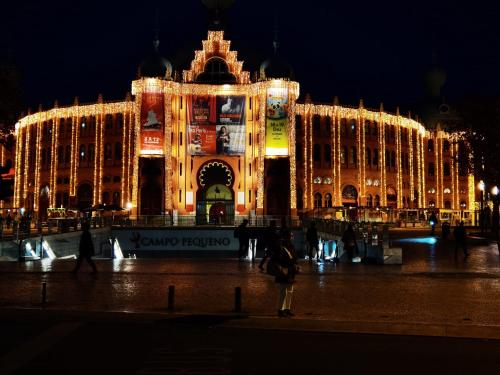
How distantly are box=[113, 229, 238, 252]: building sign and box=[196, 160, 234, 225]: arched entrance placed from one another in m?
14.5

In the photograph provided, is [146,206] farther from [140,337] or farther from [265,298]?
[140,337]

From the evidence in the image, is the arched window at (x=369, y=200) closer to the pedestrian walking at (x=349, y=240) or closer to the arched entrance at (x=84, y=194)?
the arched entrance at (x=84, y=194)

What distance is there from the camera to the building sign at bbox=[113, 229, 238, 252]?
40250 millimetres

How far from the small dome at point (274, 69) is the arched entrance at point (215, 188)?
9122mm

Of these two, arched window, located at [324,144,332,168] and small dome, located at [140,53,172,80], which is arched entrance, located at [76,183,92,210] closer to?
small dome, located at [140,53,172,80]

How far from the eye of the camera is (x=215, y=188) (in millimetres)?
57000

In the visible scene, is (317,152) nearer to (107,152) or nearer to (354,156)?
(354,156)

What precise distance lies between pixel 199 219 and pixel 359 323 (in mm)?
33420

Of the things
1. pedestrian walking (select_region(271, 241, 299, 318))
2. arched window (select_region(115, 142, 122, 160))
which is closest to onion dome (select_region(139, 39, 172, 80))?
arched window (select_region(115, 142, 122, 160))

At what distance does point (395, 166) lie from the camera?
64.8 m

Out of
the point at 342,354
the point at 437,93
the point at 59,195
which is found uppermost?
the point at 437,93

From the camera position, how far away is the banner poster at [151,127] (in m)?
51.7

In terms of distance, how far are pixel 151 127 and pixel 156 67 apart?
21.0ft

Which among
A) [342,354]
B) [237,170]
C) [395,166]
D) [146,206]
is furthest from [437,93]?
[342,354]
